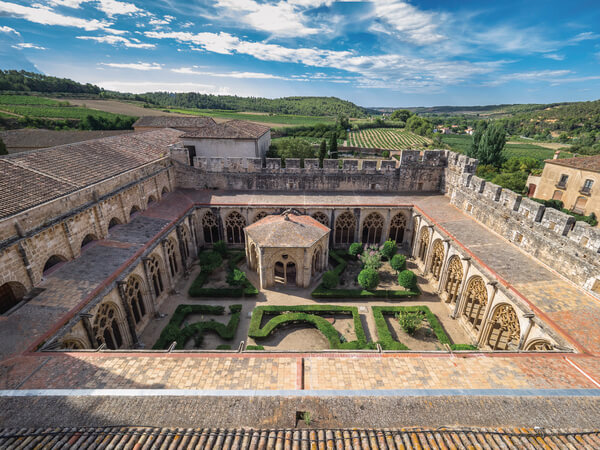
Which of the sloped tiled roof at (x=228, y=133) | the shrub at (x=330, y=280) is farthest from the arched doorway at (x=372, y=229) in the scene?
the sloped tiled roof at (x=228, y=133)

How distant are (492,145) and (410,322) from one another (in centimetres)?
5511

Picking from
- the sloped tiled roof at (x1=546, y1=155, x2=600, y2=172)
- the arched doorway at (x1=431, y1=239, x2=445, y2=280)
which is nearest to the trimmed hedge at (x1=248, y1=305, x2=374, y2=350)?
the arched doorway at (x1=431, y1=239, x2=445, y2=280)

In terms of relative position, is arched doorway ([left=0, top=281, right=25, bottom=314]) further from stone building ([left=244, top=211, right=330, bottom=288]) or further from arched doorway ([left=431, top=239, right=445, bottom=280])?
arched doorway ([left=431, top=239, right=445, bottom=280])

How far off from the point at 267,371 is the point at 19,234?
535 inches

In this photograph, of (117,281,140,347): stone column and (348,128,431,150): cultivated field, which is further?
(348,128,431,150): cultivated field

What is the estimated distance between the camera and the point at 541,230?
17.8m

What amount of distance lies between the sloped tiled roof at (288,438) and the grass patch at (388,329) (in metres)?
10.3

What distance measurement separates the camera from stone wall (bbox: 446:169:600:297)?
15.0m

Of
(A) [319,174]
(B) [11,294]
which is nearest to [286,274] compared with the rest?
(A) [319,174]

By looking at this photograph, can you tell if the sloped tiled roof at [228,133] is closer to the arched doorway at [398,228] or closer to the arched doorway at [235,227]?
the arched doorway at [235,227]

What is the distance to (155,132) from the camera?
1427 inches

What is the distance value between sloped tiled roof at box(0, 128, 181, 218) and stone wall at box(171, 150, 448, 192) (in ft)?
18.1

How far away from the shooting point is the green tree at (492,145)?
2232 inches

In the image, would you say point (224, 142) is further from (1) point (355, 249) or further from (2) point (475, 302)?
(2) point (475, 302)
